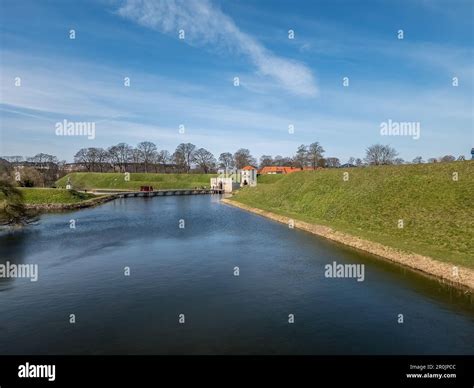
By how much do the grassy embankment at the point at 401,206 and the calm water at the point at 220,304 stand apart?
515 centimetres

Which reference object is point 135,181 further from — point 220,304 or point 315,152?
point 220,304

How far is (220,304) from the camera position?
834 inches

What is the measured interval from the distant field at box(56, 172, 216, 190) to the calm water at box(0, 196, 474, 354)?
11983 cm

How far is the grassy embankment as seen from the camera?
103 ft

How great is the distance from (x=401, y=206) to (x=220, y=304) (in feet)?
99.7

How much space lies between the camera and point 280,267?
96.9 ft

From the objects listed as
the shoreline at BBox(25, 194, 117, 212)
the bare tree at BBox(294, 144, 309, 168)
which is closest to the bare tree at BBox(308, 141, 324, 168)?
the bare tree at BBox(294, 144, 309, 168)

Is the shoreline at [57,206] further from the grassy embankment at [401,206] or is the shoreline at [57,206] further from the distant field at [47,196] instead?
the grassy embankment at [401,206]
